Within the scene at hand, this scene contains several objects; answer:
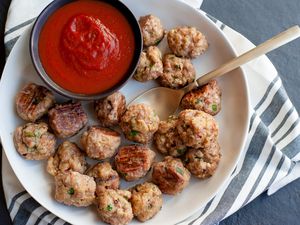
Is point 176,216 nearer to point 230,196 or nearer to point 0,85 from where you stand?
point 230,196

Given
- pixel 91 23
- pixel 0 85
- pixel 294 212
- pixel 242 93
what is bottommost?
pixel 294 212

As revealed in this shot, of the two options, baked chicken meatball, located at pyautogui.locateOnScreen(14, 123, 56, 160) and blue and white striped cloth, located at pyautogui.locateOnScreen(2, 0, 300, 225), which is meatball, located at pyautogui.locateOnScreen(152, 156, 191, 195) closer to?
blue and white striped cloth, located at pyautogui.locateOnScreen(2, 0, 300, 225)

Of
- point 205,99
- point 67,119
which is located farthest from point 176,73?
point 67,119

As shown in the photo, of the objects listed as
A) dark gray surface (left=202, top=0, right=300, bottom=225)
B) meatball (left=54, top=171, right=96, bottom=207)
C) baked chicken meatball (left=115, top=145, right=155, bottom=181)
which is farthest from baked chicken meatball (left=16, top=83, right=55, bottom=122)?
dark gray surface (left=202, top=0, right=300, bottom=225)

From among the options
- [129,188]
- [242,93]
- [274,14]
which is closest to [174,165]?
[129,188]

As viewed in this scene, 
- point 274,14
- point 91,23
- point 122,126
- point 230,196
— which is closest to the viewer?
point 91,23
